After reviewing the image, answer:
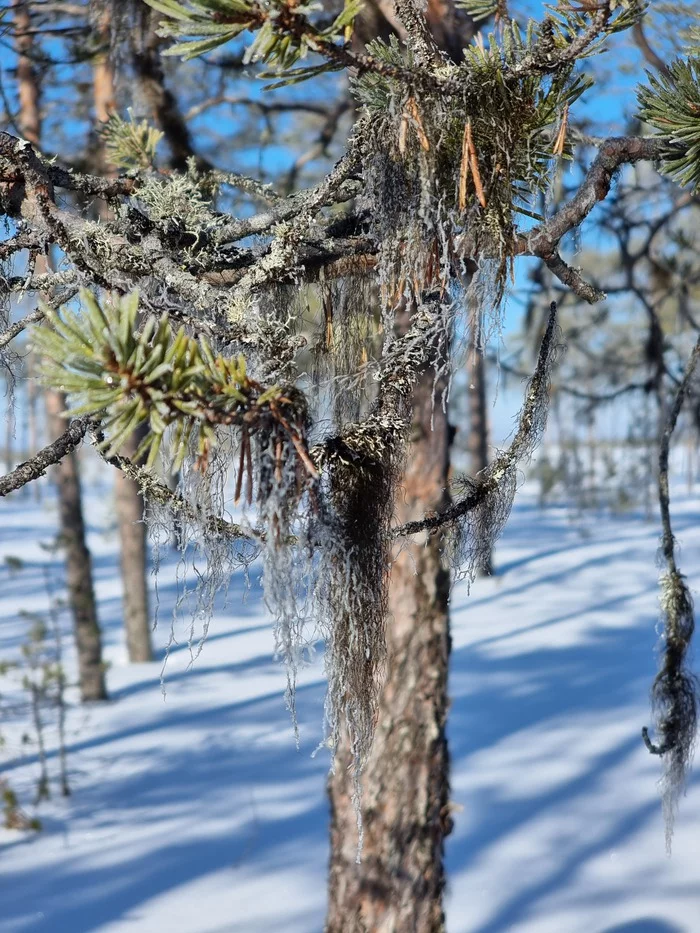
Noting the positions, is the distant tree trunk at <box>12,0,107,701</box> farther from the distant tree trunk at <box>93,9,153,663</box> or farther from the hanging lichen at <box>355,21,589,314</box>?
the hanging lichen at <box>355,21,589,314</box>

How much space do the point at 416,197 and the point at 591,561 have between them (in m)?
10.2

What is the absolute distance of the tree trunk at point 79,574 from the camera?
279 inches

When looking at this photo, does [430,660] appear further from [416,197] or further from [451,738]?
[451,738]

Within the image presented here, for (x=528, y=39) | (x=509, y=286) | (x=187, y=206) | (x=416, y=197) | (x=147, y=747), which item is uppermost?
(x=528, y=39)

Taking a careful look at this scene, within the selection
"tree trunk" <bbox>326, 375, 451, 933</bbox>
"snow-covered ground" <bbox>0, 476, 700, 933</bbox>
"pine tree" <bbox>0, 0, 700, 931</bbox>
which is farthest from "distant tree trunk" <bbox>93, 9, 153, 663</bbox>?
"pine tree" <bbox>0, 0, 700, 931</bbox>

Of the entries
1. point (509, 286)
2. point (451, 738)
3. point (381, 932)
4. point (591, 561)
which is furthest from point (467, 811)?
point (591, 561)

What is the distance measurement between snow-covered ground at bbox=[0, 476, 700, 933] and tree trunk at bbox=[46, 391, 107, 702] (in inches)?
13.6

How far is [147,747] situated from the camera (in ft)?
21.0

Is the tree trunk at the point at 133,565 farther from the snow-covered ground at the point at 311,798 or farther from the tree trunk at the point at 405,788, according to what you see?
the tree trunk at the point at 405,788

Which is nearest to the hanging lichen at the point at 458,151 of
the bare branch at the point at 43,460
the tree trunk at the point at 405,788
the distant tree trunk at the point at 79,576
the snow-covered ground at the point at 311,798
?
the bare branch at the point at 43,460

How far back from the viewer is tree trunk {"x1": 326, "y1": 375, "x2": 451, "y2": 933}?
2.82m

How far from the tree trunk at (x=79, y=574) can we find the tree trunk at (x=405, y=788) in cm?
459

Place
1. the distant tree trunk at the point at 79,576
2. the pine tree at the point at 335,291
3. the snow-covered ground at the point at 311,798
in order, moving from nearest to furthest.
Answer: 1. the pine tree at the point at 335,291
2. the snow-covered ground at the point at 311,798
3. the distant tree trunk at the point at 79,576

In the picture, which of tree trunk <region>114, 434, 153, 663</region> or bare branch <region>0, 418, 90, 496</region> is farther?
tree trunk <region>114, 434, 153, 663</region>
